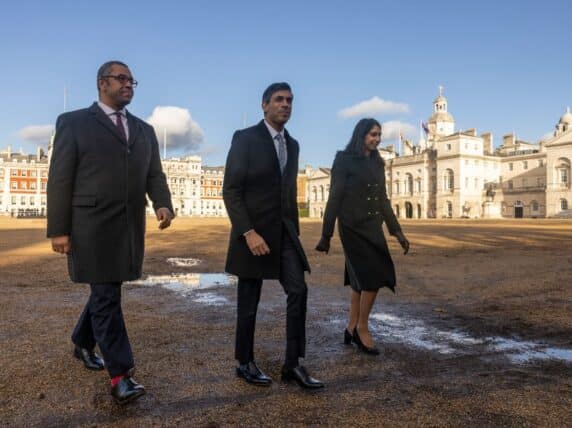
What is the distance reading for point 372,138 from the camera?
480 cm

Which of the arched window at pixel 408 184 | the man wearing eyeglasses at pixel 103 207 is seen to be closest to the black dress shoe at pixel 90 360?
the man wearing eyeglasses at pixel 103 207

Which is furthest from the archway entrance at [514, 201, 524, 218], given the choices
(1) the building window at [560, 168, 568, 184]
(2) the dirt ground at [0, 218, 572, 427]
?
(2) the dirt ground at [0, 218, 572, 427]

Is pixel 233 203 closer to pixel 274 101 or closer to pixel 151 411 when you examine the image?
pixel 274 101

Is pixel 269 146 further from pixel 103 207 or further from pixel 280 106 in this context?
pixel 103 207

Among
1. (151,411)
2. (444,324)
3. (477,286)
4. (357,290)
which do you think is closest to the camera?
(151,411)

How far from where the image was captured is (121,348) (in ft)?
11.1

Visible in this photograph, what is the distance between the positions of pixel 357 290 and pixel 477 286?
4551 mm

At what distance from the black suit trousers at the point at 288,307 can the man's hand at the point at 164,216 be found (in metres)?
0.68

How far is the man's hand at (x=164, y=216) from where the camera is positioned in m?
3.70

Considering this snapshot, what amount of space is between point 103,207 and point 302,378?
5.84 feet

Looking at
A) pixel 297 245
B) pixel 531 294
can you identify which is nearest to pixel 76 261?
pixel 297 245

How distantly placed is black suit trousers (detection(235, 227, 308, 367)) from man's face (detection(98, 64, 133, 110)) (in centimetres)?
151

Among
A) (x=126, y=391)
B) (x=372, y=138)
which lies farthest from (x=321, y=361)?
(x=372, y=138)

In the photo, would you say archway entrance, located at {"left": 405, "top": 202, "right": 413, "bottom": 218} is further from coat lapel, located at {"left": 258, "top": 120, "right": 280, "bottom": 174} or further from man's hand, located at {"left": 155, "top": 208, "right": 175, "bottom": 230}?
man's hand, located at {"left": 155, "top": 208, "right": 175, "bottom": 230}
